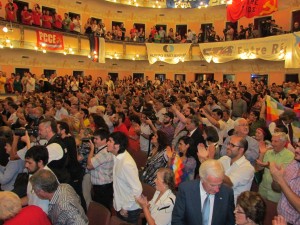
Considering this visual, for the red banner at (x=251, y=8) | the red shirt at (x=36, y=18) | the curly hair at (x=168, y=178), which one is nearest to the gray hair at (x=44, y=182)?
the curly hair at (x=168, y=178)

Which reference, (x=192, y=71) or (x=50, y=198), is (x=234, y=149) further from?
(x=192, y=71)

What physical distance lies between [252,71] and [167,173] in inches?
801

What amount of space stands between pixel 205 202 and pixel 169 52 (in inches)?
834

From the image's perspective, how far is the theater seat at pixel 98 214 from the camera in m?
3.53

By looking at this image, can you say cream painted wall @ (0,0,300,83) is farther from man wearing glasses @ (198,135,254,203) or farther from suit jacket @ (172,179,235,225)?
suit jacket @ (172,179,235,225)

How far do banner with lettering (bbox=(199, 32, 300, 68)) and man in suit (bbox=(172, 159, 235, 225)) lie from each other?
584 inches

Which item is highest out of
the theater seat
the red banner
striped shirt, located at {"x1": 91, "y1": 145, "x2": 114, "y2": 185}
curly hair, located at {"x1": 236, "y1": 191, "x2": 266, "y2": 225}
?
the red banner

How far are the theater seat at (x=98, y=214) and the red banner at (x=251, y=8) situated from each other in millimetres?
14631

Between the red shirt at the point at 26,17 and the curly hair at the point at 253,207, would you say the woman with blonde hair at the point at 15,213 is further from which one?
the red shirt at the point at 26,17

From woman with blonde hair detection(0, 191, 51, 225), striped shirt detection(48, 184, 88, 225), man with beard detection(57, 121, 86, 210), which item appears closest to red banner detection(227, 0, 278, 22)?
man with beard detection(57, 121, 86, 210)

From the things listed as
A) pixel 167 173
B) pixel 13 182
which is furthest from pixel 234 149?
pixel 13 182

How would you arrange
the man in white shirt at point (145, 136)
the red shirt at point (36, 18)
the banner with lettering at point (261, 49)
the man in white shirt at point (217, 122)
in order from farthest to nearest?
the red shirt at point (36, 18) → the banner with lettering at point (261, 49) → the man in white shirt at point (145, 136) → the man in white shirt at point (217, 122)

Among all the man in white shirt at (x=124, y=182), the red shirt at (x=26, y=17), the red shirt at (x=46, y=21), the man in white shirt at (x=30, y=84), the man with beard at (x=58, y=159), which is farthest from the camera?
the red shirt at (x=46, y=21)

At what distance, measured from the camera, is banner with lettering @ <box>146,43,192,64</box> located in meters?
23.4
